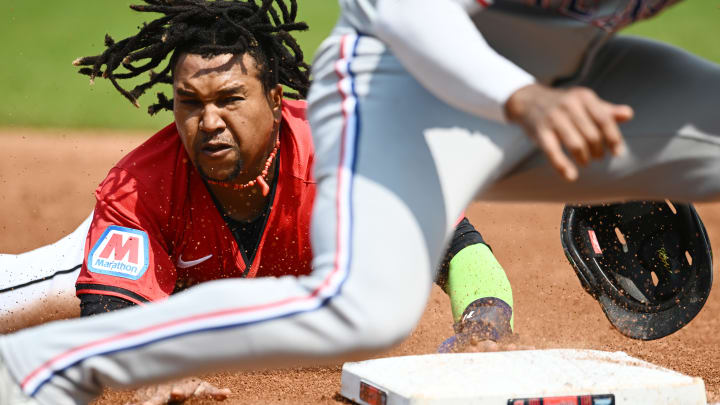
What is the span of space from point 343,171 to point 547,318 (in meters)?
2.05

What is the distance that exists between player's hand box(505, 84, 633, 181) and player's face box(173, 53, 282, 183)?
1336 mm

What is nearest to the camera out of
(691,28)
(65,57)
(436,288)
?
(436,288)

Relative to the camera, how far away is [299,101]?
2.82 m

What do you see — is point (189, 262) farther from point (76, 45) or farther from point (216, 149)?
point (76, 45)

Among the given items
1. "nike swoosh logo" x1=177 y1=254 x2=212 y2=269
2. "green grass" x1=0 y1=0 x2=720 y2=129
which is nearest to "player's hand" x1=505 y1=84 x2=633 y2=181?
"nike swoosh logo" x1=177 y1=254 x2=212 y2=269

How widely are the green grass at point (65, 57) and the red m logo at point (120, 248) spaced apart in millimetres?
5407

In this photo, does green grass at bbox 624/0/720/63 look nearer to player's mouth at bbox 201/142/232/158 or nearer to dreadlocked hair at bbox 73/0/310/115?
dreadlocked hair at bbox 73/0/310/115

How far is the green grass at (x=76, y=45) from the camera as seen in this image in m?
8.16

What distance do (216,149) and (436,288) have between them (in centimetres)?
157

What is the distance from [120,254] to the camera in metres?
2.38

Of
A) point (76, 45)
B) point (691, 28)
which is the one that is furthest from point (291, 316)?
point (691, 28)

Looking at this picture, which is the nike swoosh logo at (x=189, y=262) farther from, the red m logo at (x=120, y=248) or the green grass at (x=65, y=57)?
the green grass at (x=65, y=57)

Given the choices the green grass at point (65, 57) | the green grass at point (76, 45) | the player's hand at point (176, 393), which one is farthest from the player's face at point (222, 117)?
the green grass at point (65, 57)

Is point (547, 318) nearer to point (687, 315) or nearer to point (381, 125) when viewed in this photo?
point (687, 315)
